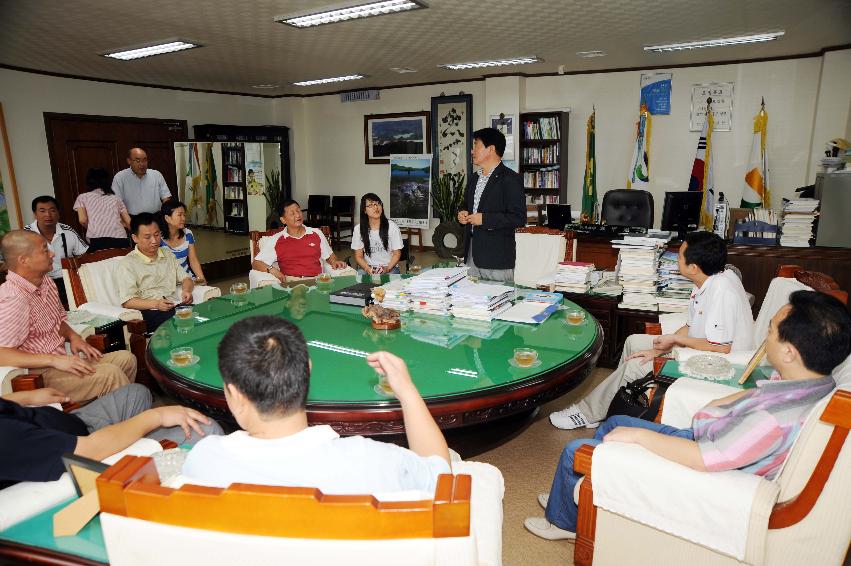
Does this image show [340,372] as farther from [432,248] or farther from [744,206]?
[432,248]

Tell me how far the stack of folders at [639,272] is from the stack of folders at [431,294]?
4.97ft

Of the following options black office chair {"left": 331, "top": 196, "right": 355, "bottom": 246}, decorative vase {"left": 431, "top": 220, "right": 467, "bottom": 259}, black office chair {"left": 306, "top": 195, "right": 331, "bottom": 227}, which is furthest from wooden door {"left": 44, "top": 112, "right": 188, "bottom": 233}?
decorative vase {"left": 431, "top": 220, "right": 467, "bottom": 259}

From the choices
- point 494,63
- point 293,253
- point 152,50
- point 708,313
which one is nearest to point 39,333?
point 293,253

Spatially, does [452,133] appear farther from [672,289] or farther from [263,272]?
[672,289]

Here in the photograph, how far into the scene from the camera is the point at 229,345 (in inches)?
45.5

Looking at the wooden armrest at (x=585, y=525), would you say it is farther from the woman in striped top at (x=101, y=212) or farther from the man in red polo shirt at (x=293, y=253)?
the woman in striped top at (x=101, y=212)

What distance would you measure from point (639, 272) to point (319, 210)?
752 centimetres

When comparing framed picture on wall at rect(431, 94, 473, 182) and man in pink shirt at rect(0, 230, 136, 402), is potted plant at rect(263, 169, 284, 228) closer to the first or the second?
framed picture on wall at rect(431, 94, 473, 182)

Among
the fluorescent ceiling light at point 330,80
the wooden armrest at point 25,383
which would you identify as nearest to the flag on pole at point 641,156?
the fluorescent ceiling light at point 330,80

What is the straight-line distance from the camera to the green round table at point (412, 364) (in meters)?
1.94

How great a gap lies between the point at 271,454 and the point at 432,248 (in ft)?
28.2

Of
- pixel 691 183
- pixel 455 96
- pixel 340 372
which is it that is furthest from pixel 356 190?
pixel 340 372

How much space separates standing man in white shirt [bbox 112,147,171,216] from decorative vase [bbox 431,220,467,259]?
150 inches

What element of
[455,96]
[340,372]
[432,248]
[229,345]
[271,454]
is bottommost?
[432,248]
